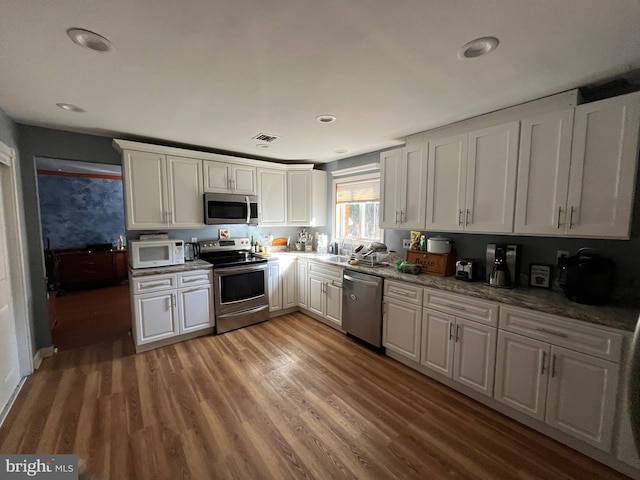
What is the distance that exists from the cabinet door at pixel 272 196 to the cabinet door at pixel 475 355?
2937mm

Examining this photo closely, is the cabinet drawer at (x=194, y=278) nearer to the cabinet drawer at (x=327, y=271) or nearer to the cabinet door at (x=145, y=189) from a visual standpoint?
the cabinet door at (x=145, y=189)

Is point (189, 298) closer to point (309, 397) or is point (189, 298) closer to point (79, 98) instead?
point (309, 397)

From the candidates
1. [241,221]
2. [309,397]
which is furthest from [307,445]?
[241,221]

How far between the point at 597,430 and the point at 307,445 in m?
1.82

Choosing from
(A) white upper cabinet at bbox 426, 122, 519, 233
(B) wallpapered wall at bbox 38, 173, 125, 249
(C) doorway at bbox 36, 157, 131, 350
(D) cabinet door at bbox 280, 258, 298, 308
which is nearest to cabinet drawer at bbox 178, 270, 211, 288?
(D) cabinet door at bbox 280, 258, 298, 308

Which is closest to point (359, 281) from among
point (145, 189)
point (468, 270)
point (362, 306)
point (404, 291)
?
point (362, 306)

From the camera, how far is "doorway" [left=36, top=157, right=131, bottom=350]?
4891mm

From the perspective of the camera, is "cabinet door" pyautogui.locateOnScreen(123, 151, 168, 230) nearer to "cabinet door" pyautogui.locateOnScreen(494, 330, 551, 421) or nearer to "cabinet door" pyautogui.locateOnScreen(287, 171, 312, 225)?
"cabinet door" pyautogui.locateOnScreen(287, 171, 312, 225)

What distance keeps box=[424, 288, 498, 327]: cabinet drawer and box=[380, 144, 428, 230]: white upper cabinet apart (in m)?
0.77

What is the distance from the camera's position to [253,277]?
12.1ft

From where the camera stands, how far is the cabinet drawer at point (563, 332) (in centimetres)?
158

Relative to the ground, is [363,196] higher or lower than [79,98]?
lower

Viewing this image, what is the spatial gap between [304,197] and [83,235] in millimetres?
5022

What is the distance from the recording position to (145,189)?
10.1 feet
